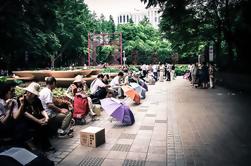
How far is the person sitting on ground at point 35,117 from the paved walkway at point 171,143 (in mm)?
415

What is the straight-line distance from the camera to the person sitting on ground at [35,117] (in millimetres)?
5891

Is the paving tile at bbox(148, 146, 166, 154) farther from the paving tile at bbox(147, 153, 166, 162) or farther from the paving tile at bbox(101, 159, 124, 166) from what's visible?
→ the paving tile at bbox(101, 159, 124, 166)

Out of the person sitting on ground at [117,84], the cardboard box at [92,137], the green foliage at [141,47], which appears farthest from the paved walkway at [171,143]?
the green foliage at [141,47]

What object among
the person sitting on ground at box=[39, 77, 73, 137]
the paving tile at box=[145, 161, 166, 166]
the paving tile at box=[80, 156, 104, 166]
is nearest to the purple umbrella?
the person sitting on ground at box=[39, 77, 73, 137]

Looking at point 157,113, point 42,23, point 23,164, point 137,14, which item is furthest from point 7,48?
point 137,14

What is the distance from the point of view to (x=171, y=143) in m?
6.99

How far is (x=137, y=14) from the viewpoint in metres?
162

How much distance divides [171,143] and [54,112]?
10.0 feet

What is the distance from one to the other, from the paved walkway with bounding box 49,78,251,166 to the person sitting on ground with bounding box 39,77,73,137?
1.32ft

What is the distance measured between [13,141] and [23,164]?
215 cm

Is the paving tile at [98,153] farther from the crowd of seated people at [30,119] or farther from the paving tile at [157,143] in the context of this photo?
the paving tile at [157,143]

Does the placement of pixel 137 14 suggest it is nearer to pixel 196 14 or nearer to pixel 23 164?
pixel 196 14

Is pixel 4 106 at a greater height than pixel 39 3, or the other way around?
pixel 39 3

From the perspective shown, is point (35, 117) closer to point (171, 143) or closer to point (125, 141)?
point (125, 141)
